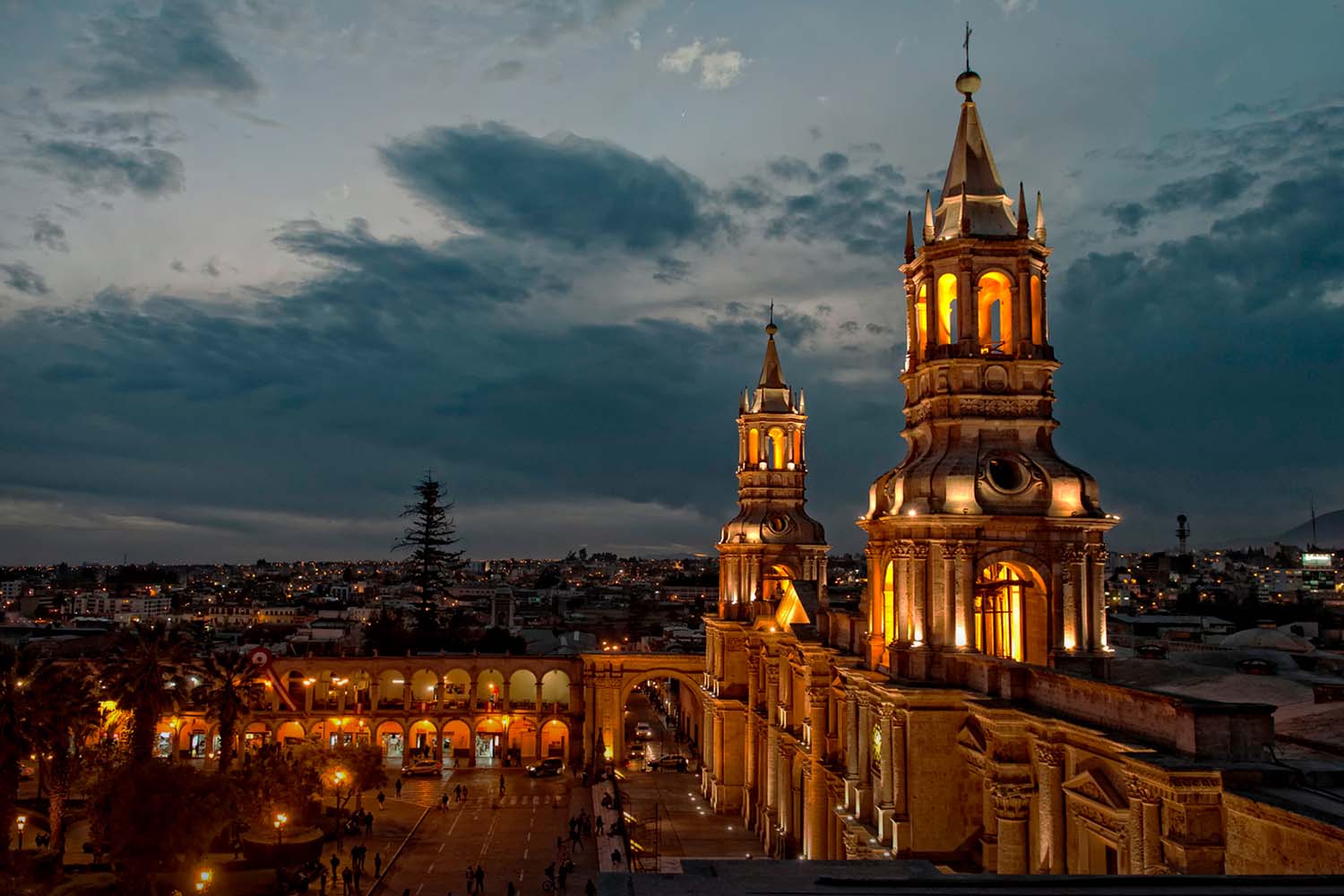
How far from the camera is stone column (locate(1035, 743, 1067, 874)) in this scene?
1916cm

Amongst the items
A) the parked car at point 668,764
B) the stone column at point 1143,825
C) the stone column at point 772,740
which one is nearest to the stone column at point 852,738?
the stone column at point 772,740

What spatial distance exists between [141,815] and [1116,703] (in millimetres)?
27404

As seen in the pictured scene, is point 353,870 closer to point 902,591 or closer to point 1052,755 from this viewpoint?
point 902,591

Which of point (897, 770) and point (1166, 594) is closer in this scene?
point (897, 770)

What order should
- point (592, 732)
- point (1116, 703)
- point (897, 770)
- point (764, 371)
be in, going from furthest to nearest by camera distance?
point (592, 732), point (764, 371), point (897, 770), point (1116, 703)

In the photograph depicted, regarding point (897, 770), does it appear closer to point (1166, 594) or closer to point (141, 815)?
point (141, 815)

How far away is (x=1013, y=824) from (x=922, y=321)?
1214 cm

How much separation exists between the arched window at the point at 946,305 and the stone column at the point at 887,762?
8847mm

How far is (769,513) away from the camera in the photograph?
51.1 meters

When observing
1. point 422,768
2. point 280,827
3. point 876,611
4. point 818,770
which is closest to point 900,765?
point 876,611

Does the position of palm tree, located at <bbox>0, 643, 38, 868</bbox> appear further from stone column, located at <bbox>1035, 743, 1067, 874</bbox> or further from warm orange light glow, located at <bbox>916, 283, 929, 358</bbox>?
warm orange light glow, located at <bbox>916, 283, 929, 358</bbox>

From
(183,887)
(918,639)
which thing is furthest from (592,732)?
(918,639)

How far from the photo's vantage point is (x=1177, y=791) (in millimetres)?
14500

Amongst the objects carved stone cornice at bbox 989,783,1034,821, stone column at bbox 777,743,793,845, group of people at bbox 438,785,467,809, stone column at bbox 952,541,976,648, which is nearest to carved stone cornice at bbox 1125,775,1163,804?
carved stone cornice at bbox 989,783,1034,821
